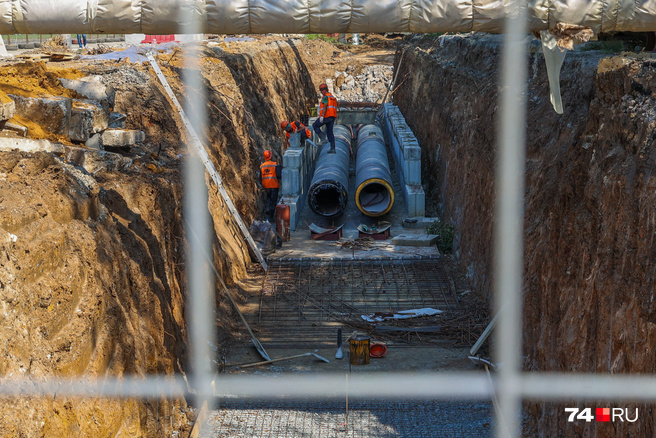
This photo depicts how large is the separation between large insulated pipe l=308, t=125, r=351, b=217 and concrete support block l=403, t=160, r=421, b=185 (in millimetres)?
1640

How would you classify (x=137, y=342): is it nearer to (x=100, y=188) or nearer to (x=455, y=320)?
(x=100, y=188)

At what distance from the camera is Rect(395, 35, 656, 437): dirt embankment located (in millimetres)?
6039

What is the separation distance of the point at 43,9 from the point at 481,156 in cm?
989

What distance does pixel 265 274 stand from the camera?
45.3 ft

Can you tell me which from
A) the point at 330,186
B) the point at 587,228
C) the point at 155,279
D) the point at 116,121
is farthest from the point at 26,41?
the point at 587,228

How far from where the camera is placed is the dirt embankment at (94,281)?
527 centimetres

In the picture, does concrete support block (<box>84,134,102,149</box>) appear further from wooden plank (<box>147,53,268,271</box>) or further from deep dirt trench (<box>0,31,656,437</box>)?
wooden plank (<box>147,53,268,271</box>)

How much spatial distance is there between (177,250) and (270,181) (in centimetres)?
663

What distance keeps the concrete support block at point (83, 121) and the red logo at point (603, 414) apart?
24.3 ft

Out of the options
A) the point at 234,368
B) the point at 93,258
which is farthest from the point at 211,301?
the point at 93,258

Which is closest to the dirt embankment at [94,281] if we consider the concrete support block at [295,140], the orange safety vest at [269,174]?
the orange safety vest at [269,174]

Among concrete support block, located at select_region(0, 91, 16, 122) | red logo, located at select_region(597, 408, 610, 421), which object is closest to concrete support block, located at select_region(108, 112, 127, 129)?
concrete support block, located at select_region(0, 91, 16, 122)

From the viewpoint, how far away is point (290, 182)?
1742 centimetres

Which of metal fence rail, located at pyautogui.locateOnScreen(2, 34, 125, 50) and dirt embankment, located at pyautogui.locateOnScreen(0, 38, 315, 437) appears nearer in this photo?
dirt embankment, located at pyautogui.locateOnScreen(0, 38, 315, 437)
